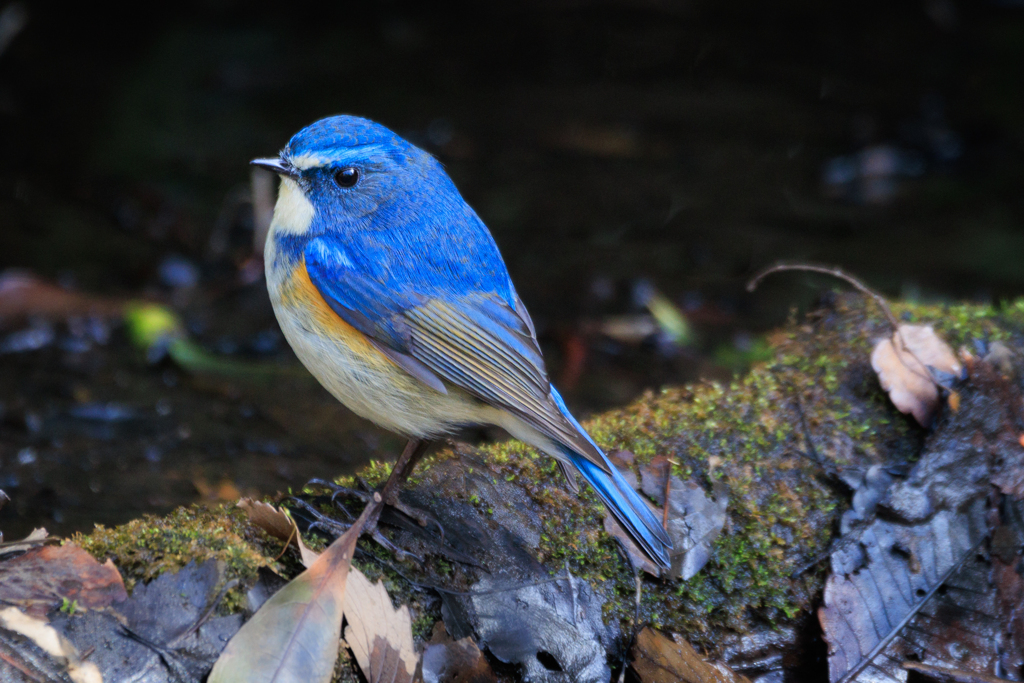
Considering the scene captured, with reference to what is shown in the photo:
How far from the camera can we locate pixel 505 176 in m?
7.92

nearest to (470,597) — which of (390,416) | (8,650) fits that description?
(390,416)

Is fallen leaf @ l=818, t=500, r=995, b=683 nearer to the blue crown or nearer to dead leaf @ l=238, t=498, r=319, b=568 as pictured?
dead leaf @ l=238, t=498, r=319, b=568

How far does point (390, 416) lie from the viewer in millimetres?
3004

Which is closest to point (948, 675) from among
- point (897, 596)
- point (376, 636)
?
point (897, 596)

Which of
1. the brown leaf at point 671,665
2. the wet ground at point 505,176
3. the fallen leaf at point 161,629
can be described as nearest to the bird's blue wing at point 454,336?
the brown leaf at point 671,665

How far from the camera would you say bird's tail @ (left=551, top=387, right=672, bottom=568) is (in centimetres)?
271

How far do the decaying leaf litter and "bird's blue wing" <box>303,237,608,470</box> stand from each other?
0.32 metres

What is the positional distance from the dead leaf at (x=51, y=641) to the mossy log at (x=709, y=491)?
221mm

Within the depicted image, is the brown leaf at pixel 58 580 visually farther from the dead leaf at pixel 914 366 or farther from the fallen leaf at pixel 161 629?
the dead leaf at pixel 914 366

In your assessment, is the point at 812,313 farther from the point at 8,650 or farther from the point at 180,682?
the point at 8,650

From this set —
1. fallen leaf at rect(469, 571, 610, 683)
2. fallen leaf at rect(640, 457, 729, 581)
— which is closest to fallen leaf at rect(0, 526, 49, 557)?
fallen leaf at rect(469, 571, 610, 683)

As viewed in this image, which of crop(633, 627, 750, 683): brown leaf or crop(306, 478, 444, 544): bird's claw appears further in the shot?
crop(306, 478, 444, 544): bird's claw

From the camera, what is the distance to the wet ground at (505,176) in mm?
4863

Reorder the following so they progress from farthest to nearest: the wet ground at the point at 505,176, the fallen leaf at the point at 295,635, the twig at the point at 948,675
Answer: the wet ground at the point at 505,176 < the twig at the point at 948,675 < the fallen leaf at the point at 295,635
